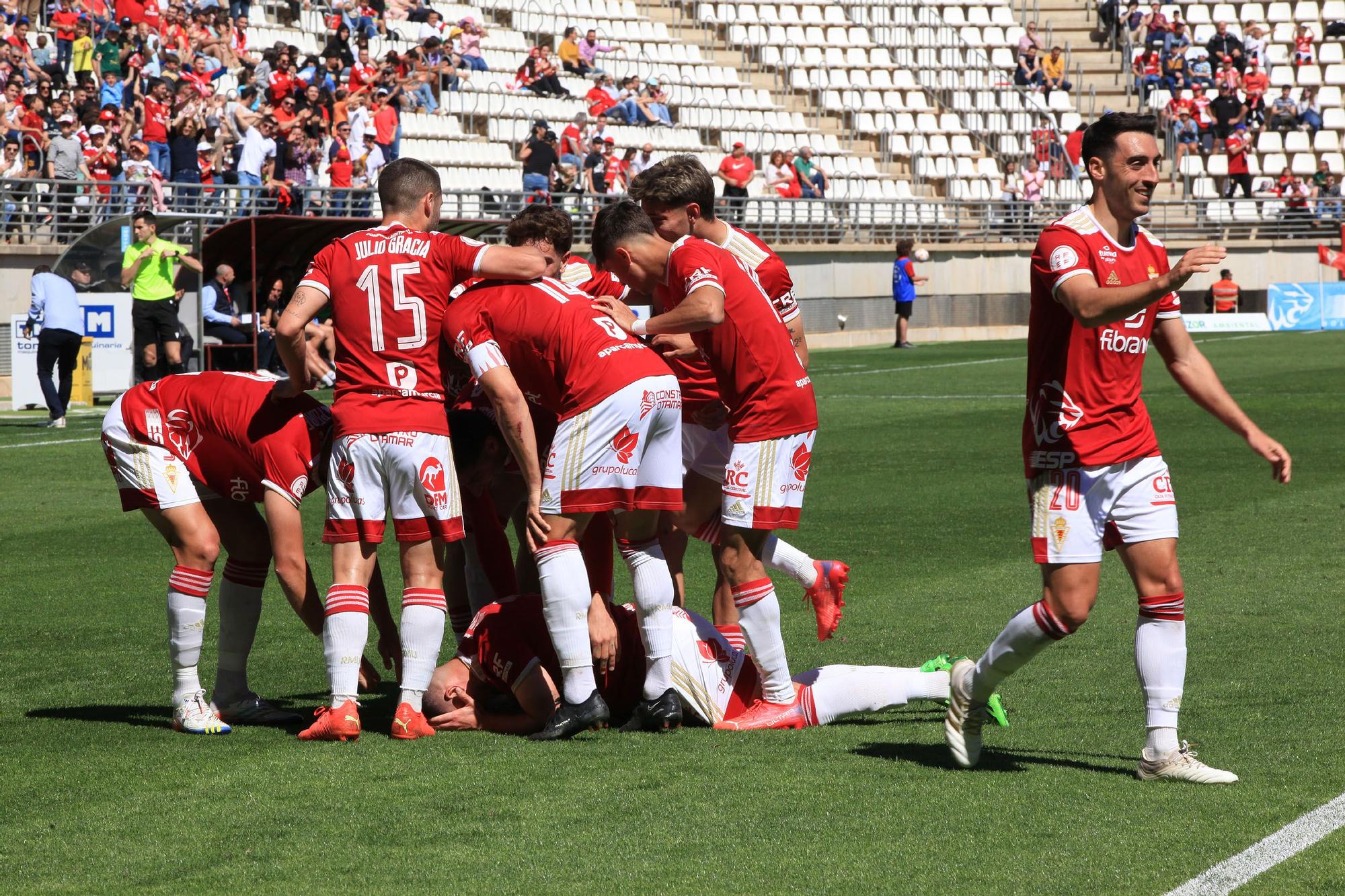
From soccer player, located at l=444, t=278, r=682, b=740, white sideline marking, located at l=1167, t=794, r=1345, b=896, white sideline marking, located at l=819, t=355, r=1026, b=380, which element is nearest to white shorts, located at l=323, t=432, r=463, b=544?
soccer player, located at l=444, t=278, r=682, b=740

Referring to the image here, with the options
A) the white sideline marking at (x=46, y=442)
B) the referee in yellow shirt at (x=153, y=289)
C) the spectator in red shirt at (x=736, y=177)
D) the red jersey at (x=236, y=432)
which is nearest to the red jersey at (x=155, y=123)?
the referee in yellow shirt at (x=153, y=289)

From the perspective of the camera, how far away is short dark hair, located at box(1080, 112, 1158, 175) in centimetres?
522

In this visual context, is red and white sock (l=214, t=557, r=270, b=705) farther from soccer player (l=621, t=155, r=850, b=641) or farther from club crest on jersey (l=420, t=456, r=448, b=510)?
soccer player (l=621, t=155, r=850, b=641)

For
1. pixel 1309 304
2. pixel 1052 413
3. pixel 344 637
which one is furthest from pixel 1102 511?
pixel 1309 304

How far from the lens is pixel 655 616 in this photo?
6078mm

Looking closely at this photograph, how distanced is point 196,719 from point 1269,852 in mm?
3696

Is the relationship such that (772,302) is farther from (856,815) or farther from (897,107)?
(897,107)

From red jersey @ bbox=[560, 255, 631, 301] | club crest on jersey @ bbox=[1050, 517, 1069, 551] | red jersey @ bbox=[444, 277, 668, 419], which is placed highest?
red jersey @ bbox=[560, 255, 631, 301]

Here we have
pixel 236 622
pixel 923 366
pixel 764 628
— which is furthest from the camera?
pixel 923 366

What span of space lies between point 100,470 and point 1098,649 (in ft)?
33.2

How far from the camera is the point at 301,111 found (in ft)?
87.0

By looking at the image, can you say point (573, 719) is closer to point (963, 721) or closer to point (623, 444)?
point (623, 444)

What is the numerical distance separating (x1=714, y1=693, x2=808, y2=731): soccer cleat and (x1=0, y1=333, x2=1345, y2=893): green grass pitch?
0.33ft

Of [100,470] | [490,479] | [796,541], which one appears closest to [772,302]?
[490,479]
